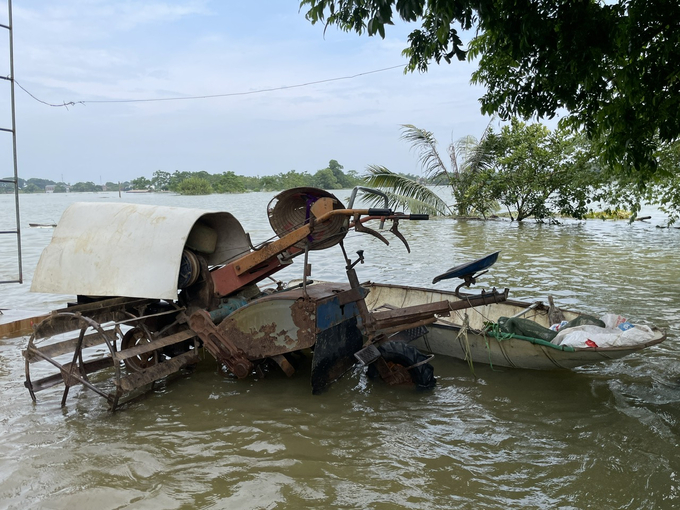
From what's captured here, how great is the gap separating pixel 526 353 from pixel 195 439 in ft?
12.1

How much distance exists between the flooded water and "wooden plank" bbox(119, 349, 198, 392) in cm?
35

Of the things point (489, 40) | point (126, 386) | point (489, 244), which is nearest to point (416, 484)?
point (126, 386)

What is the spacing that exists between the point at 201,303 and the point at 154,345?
95 centimetres

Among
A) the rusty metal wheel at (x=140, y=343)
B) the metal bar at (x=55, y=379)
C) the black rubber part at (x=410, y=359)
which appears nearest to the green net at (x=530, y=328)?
the black rubber part at (x=410, y=359)

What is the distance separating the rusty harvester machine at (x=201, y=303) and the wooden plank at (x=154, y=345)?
0.01 metres

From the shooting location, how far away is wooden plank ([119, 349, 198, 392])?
5.52 m

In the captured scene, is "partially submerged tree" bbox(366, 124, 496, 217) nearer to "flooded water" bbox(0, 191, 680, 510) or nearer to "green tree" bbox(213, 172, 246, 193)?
"flooded water" bbox(0, 191, 680, 510)

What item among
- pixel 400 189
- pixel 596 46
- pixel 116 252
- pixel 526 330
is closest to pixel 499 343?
pixel 526 330

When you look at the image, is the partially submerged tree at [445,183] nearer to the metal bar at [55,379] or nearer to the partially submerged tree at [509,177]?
the partially submerged tree at [509,177]

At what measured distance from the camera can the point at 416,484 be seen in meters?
4.32

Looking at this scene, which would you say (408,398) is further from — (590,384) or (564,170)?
(564,170)

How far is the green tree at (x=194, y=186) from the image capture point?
8188 centimetres

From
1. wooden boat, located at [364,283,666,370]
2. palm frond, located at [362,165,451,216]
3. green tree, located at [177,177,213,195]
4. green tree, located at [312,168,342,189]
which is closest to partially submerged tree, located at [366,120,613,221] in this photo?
palm frond, located at [362,165,451,216]

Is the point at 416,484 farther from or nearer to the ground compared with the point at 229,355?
nearer to the ground
